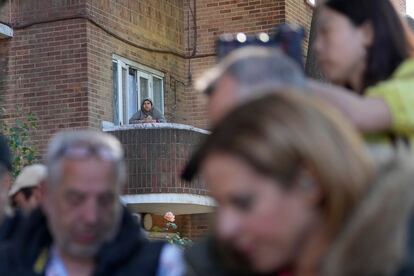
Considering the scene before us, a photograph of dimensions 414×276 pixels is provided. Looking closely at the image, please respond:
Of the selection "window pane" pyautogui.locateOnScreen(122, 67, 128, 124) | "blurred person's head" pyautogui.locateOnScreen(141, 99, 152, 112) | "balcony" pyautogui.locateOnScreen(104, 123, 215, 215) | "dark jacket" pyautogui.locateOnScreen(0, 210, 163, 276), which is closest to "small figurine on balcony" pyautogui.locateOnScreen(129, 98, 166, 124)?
"blurred person's head" pyautogui.locateOnScreen(141, 99, 152, 112)

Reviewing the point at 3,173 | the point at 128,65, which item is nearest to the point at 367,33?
the point at 3,173

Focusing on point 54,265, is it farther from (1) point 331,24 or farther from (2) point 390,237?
(2) point 390,237

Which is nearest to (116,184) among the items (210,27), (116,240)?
(116,240)

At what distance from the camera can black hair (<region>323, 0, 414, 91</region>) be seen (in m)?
3.01

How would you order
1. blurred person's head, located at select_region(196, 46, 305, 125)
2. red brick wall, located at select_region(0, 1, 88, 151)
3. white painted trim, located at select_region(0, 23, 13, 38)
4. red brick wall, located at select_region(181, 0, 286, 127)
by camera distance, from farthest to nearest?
red brick wall, located at select_region(181, 0, 286, 127) < white painted trim, located at select_region(0, 23, 13, 38) < red brick wall, located at select_region(0, 1, 88, 151) < blurred person's head, located at select_region(196, 46, 305, 125)

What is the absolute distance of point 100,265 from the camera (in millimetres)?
3199

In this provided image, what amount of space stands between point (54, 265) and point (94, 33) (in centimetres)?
1215

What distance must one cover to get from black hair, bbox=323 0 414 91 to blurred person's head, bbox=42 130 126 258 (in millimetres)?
815

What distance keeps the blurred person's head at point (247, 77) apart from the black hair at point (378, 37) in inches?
17.8

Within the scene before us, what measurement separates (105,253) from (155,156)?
41.2ft

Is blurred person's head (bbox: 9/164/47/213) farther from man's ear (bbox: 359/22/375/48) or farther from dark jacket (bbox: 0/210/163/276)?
man's ear (bbox: 359/22/375/48)

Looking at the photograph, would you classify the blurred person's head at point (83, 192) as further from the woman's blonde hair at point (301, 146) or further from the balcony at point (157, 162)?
the balcony at point (157, 162)

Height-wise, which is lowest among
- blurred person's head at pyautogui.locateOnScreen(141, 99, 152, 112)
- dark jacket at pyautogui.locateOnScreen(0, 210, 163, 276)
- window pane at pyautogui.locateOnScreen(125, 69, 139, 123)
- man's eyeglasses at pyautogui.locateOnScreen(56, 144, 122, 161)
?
dark jacket at pyautogui.locateOnScreen(0, 210, 163, 276)

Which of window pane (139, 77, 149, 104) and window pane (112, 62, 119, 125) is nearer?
window pane (112, 62, 119, 125)
